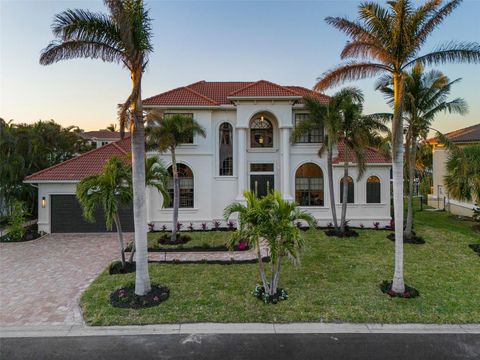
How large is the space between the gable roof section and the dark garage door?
1002 centimetres

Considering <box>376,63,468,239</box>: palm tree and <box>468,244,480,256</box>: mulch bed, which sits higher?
<box>376,63,468,239</box>: palm tree

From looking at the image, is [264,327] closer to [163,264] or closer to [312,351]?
[312,351]

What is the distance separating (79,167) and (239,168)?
10175 millimetres

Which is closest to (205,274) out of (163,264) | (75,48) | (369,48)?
(163,264)

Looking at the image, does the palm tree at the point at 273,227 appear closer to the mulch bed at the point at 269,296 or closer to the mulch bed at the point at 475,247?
the mulch bed at the point at 269,296

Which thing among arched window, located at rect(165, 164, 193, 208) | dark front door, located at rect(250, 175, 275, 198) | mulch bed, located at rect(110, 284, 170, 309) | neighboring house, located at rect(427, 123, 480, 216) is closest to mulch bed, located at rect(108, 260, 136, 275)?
mulch bed, located at rect(110, 284, 170, 309)

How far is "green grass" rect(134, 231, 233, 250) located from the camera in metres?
14.4

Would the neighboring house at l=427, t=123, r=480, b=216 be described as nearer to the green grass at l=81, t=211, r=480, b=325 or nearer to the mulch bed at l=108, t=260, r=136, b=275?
the green grass at l=81, t=211, r=480, b=325

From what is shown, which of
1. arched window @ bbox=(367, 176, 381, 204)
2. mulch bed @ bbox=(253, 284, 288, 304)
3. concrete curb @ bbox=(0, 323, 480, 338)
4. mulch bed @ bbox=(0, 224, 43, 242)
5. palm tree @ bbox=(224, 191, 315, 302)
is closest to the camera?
concrete curb @ bbox=(0, 323, 480, 338)

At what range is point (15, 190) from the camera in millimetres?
18641

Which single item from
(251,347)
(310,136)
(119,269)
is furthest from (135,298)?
(310,136)

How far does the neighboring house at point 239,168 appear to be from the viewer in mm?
17516

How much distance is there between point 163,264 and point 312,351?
7287 mm

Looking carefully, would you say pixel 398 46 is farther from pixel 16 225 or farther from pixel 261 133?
pixel 16 225
